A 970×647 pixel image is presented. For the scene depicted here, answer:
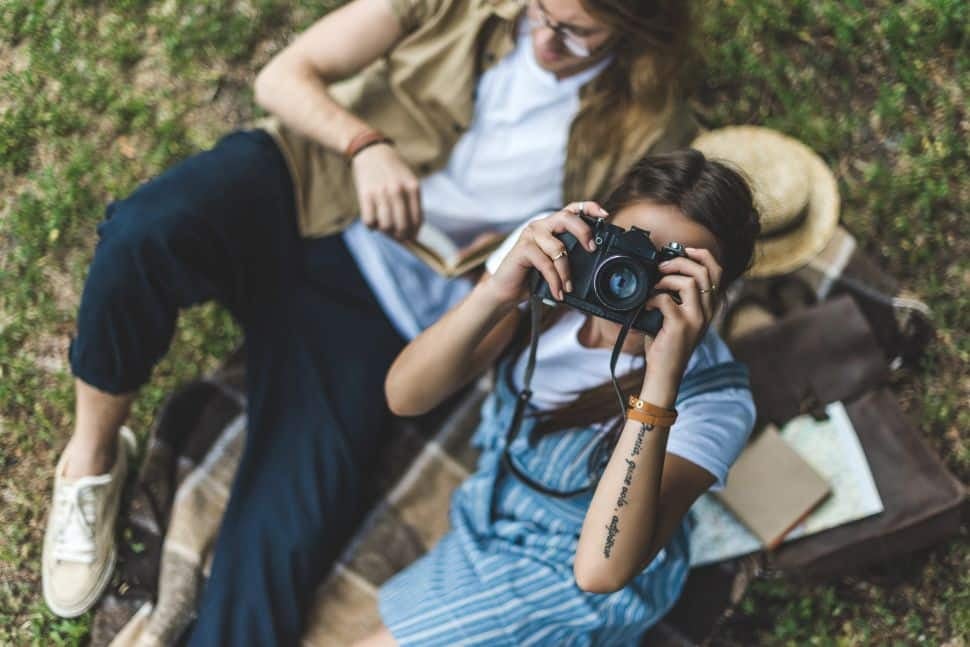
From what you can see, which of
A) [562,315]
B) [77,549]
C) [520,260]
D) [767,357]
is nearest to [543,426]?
[562,315]

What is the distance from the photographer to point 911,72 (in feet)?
10.3

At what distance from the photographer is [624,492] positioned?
177 centimetres

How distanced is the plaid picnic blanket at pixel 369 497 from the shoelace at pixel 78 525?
11 centimetres

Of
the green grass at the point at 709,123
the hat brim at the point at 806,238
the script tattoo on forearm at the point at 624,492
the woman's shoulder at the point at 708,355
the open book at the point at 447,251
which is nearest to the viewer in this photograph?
the script tattoo on forearm at the point at 624,492

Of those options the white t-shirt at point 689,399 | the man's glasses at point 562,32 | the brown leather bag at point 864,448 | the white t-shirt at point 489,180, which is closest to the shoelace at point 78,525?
the white t-shirt at point 489,180

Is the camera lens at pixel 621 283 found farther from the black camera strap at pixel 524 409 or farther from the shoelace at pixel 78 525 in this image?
the shoelace at pixel 78 525

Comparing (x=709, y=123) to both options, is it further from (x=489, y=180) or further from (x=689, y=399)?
(x=689, y=399)

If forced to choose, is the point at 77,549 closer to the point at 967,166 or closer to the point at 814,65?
the point at 814,65

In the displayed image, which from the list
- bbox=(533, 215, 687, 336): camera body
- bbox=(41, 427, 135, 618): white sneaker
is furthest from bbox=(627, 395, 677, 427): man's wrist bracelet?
bbox=(41, 427, 135, 618): white sneaker

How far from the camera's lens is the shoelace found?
8.25 ft

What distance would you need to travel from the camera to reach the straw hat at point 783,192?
2570 millimetres

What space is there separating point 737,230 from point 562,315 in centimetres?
43

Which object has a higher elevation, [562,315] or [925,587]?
[562,315]

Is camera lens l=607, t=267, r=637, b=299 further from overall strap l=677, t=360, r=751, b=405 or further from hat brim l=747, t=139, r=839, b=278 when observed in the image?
hat brim l=747, t=139, r=839, b=278
